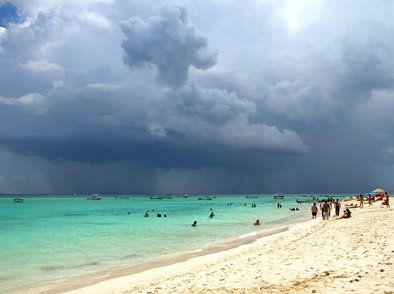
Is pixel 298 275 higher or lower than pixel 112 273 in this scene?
higher

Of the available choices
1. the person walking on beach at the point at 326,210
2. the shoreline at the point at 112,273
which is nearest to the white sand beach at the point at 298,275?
the shoreline at the point at 112,273

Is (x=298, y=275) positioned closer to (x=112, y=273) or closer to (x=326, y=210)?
(x=112, y=273)

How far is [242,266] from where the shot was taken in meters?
13.5

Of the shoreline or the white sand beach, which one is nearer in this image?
the white sand beach

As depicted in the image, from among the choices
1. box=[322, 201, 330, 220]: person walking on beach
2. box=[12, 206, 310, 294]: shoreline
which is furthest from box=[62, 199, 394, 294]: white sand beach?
box=[322, 201, 330, 220]: person walking on beach

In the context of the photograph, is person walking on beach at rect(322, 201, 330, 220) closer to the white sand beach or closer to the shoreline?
the shoreline

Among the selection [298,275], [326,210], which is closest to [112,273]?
[298,275]

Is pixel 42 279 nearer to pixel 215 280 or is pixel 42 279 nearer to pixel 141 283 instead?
pixel 141 283

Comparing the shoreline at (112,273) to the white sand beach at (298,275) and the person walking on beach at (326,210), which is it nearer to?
the white sand beach at (298,275)

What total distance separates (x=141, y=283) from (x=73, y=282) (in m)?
3.51

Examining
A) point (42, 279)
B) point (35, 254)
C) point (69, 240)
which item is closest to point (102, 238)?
point (69, 240)

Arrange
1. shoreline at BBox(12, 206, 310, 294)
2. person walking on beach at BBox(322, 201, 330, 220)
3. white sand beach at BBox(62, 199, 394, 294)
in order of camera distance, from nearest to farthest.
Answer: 1. white sand beach at BBox(62, 199, 394, 294)
2. shoreline at BBox(12, 206, 310, 294)
3. person walking on beach at BBox(322, 201, 330, 220)

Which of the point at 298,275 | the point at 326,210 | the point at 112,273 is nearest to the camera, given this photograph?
the point at 298,275

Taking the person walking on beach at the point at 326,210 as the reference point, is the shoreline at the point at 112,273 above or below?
below
